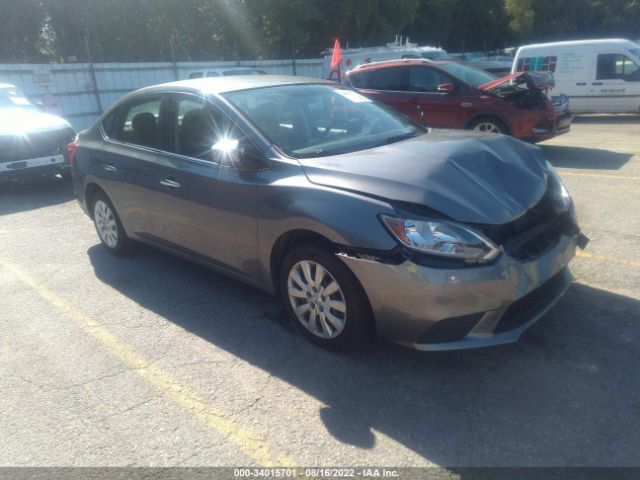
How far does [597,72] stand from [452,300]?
44.5 feet

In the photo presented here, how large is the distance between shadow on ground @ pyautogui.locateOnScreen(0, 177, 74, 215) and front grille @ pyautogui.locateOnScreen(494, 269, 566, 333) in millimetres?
6942

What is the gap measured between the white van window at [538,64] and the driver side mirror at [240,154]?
43.6 ft

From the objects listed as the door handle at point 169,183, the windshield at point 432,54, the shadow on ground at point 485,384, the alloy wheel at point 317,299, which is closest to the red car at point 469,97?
the door handle at point 169,183

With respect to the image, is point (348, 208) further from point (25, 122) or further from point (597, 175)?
point (25, 122)

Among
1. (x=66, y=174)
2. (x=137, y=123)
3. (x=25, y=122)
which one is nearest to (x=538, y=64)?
(x=66, y=174)

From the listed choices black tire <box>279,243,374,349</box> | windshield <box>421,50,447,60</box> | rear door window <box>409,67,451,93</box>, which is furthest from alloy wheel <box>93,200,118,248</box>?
windshield <box>421,50,447,60</box>

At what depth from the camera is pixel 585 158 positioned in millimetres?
9336

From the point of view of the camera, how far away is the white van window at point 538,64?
1465cm

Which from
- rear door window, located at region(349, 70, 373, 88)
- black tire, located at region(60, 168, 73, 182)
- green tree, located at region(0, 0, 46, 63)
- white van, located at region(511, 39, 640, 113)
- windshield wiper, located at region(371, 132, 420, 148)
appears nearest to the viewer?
windshield wiper, located at region(371, 132, 420, 148)

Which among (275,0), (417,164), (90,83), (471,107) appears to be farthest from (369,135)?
(275,0)

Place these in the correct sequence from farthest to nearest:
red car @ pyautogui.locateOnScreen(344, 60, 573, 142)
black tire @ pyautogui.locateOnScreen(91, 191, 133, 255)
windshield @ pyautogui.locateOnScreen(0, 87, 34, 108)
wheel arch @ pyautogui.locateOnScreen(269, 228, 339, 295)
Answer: windshield @ pyautogui.locateOnScreen(0, 87, 34, 108) < red car @ pyautogui.locateOnScreen(344, 60, 573, 142) < black tire @ pyautogui.locateOnScreen(91, 191, 133, 255) < wheel arch @ pyautogui.locateOnScreen(269, 228, 339, 295)

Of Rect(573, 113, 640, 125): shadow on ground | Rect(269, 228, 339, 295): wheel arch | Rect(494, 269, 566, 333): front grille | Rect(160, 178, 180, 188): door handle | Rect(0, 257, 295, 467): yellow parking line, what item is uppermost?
Rect(160, 178, 180, 188): door handle

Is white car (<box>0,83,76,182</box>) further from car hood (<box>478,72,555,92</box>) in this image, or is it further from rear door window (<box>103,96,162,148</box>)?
car hood (<box>478,72,555,92</box>)

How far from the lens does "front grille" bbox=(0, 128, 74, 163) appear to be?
838 centimetres
